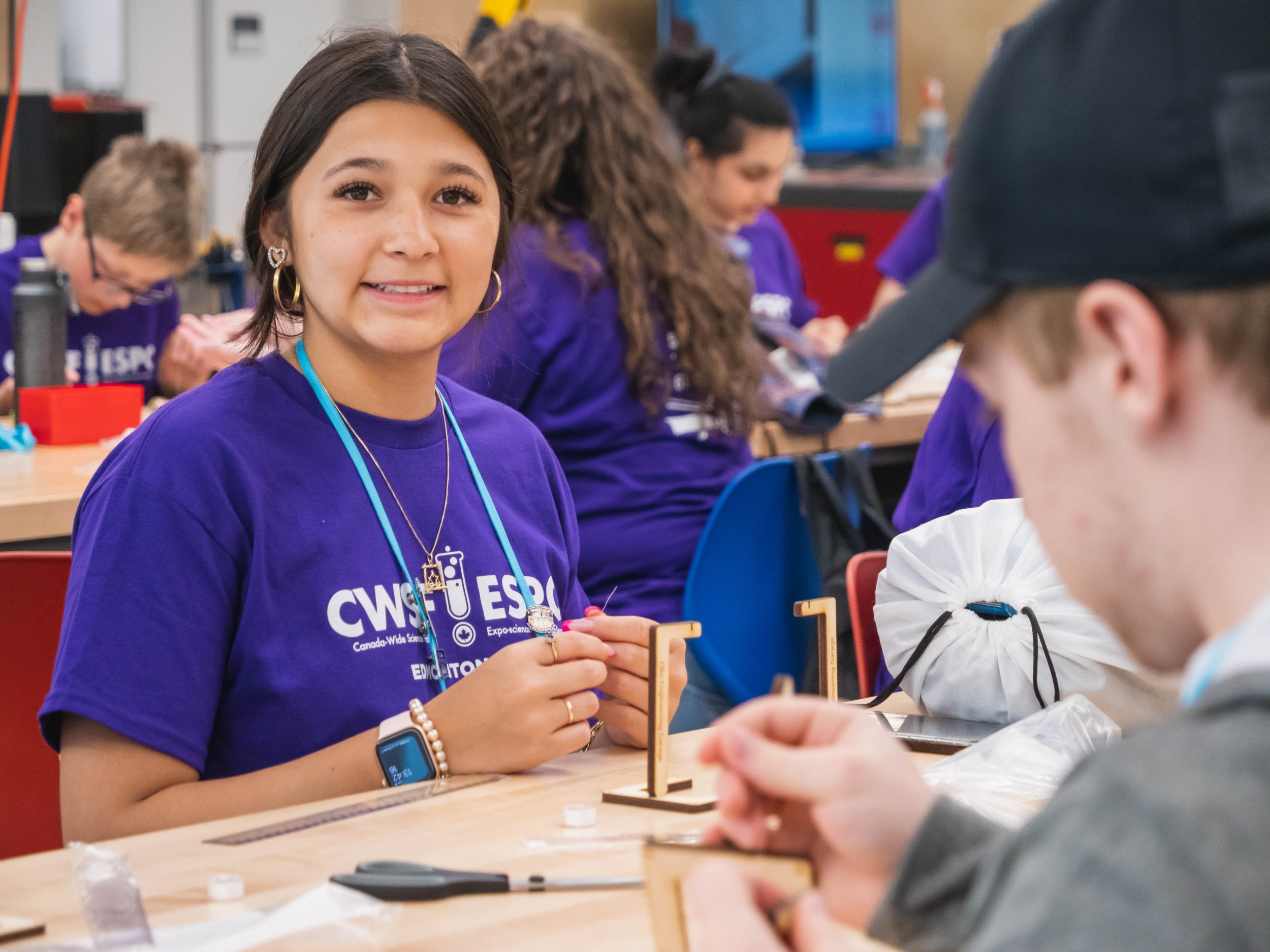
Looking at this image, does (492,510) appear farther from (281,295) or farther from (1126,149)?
(1126,149)

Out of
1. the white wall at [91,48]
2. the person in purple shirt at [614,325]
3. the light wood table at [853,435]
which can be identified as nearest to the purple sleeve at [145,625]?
the person in purple shirt at [614,325]

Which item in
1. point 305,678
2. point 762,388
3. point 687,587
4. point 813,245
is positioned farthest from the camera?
point 813,245

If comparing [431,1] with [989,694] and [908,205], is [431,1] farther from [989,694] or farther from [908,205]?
[989,694]

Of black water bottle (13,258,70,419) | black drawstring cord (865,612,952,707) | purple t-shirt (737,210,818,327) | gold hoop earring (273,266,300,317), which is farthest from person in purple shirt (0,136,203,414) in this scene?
A: black drawstring cord (865,612,952,707)

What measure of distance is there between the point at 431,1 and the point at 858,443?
3850 mm

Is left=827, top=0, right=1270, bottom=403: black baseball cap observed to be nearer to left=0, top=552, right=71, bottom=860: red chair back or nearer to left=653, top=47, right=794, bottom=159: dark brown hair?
left=0, top=552, right=71, bottom=860: red chair back

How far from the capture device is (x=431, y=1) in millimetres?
6195

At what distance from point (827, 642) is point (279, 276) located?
716mm

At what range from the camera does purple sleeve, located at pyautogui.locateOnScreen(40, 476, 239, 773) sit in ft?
3.95

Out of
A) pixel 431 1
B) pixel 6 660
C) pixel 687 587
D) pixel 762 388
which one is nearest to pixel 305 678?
pixel 6 660

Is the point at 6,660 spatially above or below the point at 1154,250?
below

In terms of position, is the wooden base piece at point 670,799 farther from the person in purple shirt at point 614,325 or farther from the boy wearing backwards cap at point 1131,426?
the person in purple shirt at point 614,325

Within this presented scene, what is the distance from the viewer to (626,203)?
2.50 metres

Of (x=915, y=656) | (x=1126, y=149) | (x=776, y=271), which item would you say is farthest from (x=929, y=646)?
(x=776, y=271)
